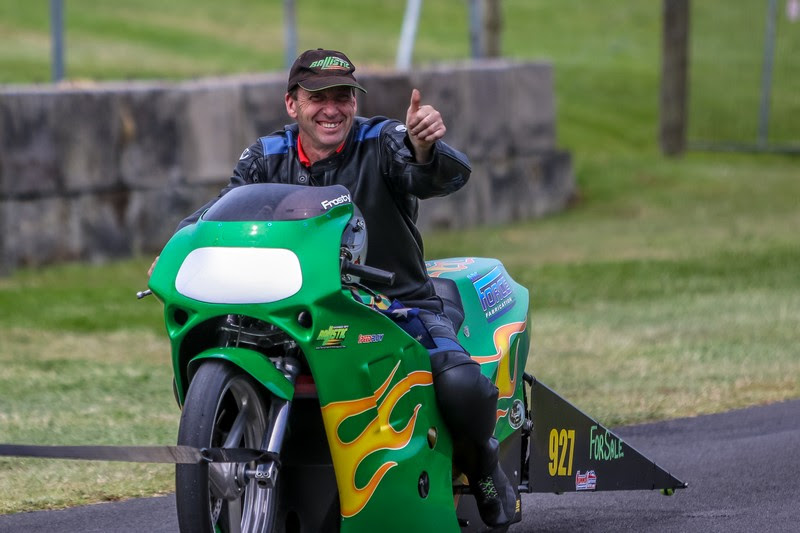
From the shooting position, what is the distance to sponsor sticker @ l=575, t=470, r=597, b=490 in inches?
225

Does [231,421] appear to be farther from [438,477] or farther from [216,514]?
[438,477]

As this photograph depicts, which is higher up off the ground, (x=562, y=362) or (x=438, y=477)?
(x=438, y=477)

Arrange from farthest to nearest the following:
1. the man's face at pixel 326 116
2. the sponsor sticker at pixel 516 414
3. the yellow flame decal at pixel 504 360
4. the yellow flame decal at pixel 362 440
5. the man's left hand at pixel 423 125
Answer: the sponsor sticker at pixel 516 414
the yellow flame decal at pixel 504 360
the man's face at pixel 326 116
the man's left hand at pixel 423 125
the yellow flame decal at pixel 362 440

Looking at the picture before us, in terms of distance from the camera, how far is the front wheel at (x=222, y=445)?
404 centimetres

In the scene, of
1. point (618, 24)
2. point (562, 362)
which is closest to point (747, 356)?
point (562, 362)

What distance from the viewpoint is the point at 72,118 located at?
506 inches

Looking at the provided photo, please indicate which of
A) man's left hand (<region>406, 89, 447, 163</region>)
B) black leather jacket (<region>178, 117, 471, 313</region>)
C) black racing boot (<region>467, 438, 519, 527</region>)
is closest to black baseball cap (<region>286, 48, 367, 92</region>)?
black leather jacket (<region>178, 117, 471, 313</region>)

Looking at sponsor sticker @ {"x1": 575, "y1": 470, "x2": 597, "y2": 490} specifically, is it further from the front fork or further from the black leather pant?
the front fork

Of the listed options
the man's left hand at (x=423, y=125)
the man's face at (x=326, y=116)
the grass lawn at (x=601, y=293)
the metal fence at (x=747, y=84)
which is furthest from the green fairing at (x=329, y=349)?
the metal fence at (x=747, y=84)

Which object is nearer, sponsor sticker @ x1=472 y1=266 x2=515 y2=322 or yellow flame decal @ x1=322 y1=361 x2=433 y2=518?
yellow flame decal @ x1=322 y1=361 x2=433 y2=518

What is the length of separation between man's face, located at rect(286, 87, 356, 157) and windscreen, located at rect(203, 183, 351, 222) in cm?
45

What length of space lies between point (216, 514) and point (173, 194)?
31.4 feet

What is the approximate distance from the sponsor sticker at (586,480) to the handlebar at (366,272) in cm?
165

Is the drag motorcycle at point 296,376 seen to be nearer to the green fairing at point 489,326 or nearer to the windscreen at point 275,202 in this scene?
the windscreen at point 275,202
